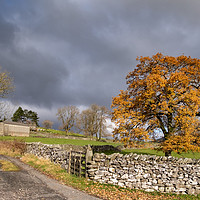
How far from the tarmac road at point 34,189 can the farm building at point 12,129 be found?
141ft

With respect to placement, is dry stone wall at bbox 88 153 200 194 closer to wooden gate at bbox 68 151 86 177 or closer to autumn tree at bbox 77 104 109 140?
wooden gate at bbox 68 151 86 177

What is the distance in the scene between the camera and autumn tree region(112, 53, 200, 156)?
16594 millimetres

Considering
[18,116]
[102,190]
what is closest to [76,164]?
[102,190]

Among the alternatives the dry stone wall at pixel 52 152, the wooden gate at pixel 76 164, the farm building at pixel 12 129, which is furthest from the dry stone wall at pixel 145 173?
the farm building at pixel 12 129

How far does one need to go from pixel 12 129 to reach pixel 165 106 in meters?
49.5

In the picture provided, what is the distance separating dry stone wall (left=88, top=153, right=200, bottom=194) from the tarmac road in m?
2.85

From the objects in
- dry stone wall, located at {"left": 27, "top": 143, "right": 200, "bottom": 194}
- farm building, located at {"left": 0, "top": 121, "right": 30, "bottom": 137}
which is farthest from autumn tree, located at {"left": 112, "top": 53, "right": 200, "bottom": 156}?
farm building, located at {"left": 0, "top": 121, "right": 30, "bottom": 137}

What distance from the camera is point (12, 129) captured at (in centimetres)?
5356

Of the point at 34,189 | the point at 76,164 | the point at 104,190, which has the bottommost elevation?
the point at 104,190

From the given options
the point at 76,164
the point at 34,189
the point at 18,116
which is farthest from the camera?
the point at 18,116

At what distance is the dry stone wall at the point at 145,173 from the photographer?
12.5m

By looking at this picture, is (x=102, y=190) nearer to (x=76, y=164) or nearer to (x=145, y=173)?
(x=76, y=164)

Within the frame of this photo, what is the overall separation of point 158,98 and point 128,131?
461 centimetres

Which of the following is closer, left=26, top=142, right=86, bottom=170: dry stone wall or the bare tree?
left=26, top=142, right=86, bottom=170: dry stone wall
